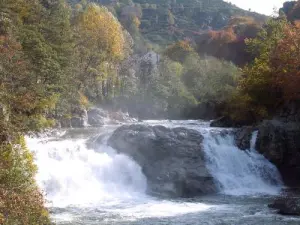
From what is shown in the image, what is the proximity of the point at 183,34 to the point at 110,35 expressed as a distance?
246ft

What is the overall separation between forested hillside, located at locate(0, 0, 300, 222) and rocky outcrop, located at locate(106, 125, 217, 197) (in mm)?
5690

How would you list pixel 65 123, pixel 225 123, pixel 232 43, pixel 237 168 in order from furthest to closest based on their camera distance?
pixel 232 43, pixel 65 123, pixel 225 123, pixel 237 168

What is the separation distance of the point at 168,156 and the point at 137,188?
114 inches

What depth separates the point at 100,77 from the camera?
152ft

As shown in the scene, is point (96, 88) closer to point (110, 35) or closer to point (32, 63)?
point (110, 35)

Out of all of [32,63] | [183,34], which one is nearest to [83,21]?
[32,63]

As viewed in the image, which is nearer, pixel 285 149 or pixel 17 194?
pixel 17 194

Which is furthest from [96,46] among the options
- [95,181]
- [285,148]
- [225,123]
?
[285,148]

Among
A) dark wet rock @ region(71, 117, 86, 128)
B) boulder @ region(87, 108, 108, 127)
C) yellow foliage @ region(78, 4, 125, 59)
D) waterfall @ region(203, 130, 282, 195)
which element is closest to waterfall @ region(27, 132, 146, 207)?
waterfall @ region(203, 130, 282, 195)

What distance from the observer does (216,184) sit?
24375 mm

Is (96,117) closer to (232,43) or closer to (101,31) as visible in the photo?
(101,31)

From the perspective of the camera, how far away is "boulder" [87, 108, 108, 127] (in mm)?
42500

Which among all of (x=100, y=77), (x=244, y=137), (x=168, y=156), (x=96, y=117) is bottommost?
(x=168, y=156)

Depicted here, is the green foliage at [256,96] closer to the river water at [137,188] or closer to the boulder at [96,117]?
the river water at [137,188]
